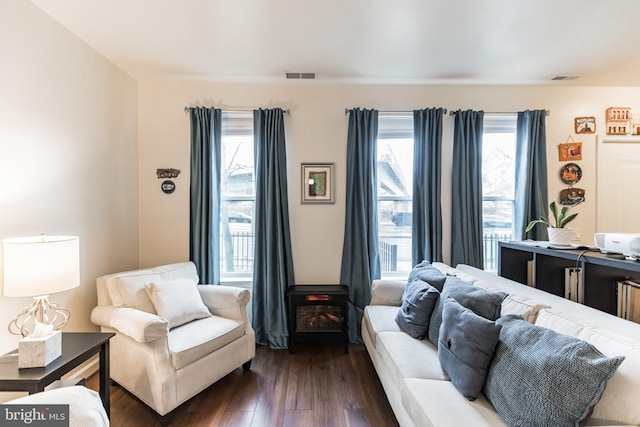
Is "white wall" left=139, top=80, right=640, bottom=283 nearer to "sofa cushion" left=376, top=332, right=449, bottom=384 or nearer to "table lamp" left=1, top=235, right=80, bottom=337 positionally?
"sofa cushion" left=376, top=332, right=449, bottom=384

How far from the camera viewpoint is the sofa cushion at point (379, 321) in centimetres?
236

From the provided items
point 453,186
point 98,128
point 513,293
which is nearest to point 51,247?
point 98,128

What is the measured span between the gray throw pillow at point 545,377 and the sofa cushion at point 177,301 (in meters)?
2.19

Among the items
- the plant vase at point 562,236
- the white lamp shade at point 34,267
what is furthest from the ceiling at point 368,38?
the white lamp shade at point 34,267

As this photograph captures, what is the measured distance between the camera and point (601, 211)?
10.9ft

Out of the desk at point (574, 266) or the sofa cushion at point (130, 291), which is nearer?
the desk at point (574, 266)

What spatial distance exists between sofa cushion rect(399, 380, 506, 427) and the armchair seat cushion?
1.45 metres

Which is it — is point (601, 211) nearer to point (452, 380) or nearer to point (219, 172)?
point (452, 380)

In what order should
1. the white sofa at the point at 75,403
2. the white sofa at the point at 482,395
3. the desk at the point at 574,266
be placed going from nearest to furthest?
the white sofa at the point at 75,403, the white sofa at the point at 482,395, the desk at the point at 574,266

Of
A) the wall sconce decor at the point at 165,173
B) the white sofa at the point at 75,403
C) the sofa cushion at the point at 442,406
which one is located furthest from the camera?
the wall sconce decor at the point at 165,173

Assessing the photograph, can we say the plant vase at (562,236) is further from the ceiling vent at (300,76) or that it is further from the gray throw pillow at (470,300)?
the ceiling vent at (300,76)

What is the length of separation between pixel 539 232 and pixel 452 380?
252 cm

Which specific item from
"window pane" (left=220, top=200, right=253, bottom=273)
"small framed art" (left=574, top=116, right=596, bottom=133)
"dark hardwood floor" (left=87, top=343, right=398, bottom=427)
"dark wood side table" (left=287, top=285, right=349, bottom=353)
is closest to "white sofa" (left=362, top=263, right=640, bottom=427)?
"dark hardwood floor" (left=87, top=343, right=398, bottom=427)

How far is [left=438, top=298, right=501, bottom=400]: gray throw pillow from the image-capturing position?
1.44 meters
